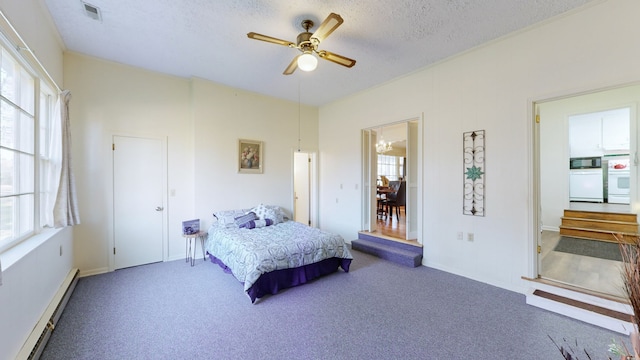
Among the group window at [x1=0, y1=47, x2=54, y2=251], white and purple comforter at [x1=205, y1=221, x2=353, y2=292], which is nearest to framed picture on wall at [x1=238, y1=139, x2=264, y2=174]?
white and purple comforter at [x1=205, y1=221, x2=353, y2=292]

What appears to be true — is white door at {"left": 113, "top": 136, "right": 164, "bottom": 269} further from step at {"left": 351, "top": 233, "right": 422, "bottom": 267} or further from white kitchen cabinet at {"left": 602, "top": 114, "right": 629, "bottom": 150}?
white kitchen cabinet at {"left": 602, "top": 114, "right": 629, "bottom": 150}

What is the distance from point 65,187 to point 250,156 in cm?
267

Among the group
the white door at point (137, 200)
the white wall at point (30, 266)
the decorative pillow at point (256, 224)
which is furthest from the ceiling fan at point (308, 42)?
the white door at point (137, 200)

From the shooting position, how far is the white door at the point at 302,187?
612 cm

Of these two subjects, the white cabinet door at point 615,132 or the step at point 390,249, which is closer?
the step at point 390,249

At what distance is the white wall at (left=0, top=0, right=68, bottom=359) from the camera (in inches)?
68.7

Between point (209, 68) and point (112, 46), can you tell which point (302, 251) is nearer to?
point (209, 68)

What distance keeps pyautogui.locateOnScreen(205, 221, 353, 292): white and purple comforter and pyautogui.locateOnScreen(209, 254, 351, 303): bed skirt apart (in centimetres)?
10

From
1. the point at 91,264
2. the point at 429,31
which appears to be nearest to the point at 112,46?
the point at 91,264

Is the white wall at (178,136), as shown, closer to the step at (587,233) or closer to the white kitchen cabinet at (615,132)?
the step at (587,233)

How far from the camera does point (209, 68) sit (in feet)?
12.9

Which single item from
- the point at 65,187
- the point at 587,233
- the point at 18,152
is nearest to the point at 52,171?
the point at 65,187

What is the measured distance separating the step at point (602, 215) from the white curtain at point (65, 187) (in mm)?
8722

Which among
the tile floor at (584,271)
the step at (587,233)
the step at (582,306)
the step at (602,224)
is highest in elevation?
the step at (602,224)
